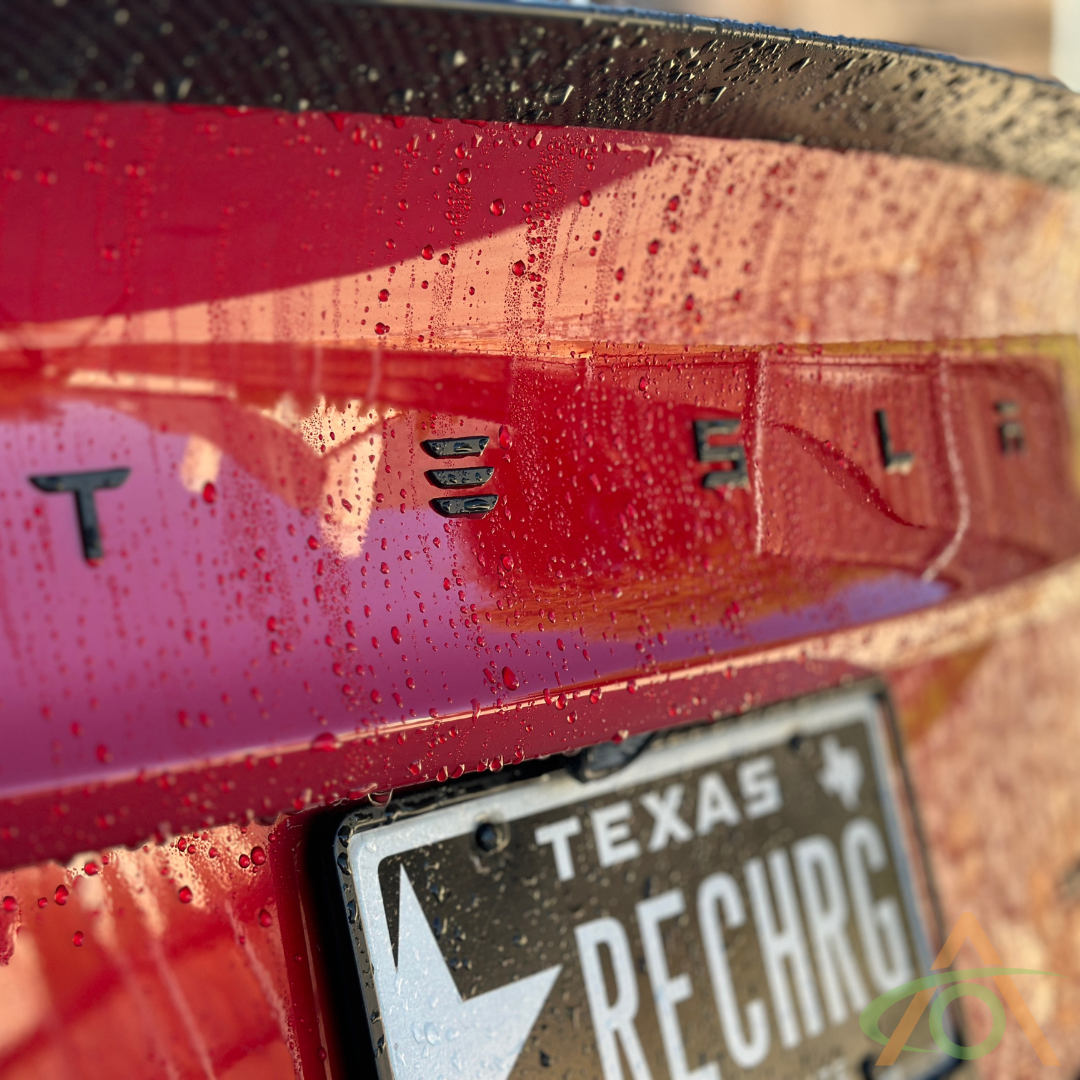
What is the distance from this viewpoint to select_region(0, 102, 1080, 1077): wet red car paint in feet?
2.81

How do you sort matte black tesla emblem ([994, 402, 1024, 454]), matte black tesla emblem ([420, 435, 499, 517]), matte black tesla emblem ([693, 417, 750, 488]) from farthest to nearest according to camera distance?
matte black tesla emblem ([994, 402, 1024, 454]) < matte black tesla emblem ([693, 417, 750, 488]) < matte black tesla emblem ([420, 435, 499, 517])

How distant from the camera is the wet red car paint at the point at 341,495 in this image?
33.7 inches

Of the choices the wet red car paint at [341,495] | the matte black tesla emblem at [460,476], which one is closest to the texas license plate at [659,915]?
the wet red car paint at [341,495]

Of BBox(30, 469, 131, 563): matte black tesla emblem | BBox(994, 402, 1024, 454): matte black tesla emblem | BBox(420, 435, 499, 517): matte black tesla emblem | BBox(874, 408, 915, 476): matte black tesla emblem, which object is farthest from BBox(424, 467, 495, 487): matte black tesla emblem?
BBox(994, 402, 1024, 454): matte black tesla emblem

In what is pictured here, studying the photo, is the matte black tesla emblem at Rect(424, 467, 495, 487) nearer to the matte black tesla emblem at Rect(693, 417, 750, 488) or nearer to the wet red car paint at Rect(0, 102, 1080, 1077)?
the wet red car paint at Rect(0, 102, 1080, 1077)

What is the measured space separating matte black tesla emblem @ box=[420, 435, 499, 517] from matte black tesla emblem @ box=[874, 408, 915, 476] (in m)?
0.65

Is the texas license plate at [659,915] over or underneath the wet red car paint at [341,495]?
underneath

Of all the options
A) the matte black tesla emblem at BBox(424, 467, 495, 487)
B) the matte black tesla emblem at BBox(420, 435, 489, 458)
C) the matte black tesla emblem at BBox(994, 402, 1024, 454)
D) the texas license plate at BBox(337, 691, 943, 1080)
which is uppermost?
the matte black tesla emblem at BBox(420, 435, 489, 458)

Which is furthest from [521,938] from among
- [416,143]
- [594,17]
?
[594,17]

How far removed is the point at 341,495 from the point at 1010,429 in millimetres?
1185

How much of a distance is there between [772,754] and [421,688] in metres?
0.67

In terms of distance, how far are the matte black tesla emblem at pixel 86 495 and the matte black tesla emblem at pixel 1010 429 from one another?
136cm

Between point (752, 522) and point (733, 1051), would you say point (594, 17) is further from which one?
point (733, 1051)

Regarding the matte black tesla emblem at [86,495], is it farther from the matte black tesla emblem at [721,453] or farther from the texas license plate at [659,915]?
the matte black tesla emblem at [721,453]
